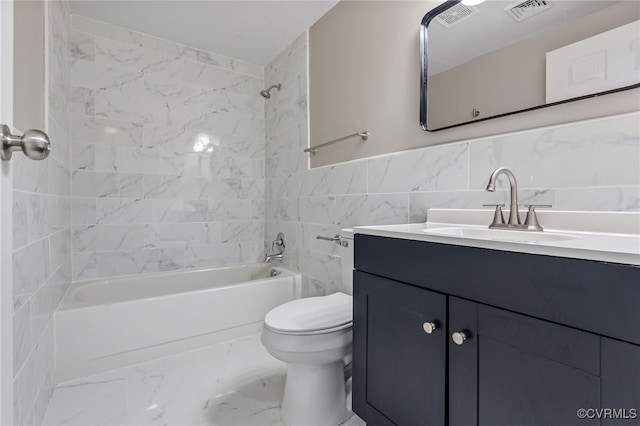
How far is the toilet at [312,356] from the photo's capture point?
4.10 ft

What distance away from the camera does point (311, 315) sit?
1.41m

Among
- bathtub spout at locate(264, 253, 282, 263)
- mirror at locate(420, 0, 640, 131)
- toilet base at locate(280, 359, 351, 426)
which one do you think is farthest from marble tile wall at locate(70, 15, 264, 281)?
mirror at locate(420, 0, 640, 131)

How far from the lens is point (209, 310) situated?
209 centimetres

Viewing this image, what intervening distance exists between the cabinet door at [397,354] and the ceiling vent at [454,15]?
1.21 meters

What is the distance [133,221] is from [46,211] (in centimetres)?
98

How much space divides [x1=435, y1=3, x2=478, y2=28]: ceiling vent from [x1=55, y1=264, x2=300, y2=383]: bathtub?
1.88 m

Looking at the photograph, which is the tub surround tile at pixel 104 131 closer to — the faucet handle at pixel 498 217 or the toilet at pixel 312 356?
the toilet at pixel 312 356

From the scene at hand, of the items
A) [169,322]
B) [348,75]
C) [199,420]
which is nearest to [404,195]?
[348,75]

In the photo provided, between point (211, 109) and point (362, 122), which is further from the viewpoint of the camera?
point (211, 109)

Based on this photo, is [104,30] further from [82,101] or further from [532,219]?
[532,219]

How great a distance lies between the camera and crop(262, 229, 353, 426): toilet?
125 centimetres

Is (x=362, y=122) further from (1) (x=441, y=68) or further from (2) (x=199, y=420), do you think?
(2) (x=199, y=420)

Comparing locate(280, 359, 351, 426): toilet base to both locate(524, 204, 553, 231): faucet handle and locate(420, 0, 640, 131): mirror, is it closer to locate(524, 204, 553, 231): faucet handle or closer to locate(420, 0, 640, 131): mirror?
locate(524, 204, 553, 231): faucet handle

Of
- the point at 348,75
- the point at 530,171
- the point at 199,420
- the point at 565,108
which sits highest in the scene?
the point at 348,75
